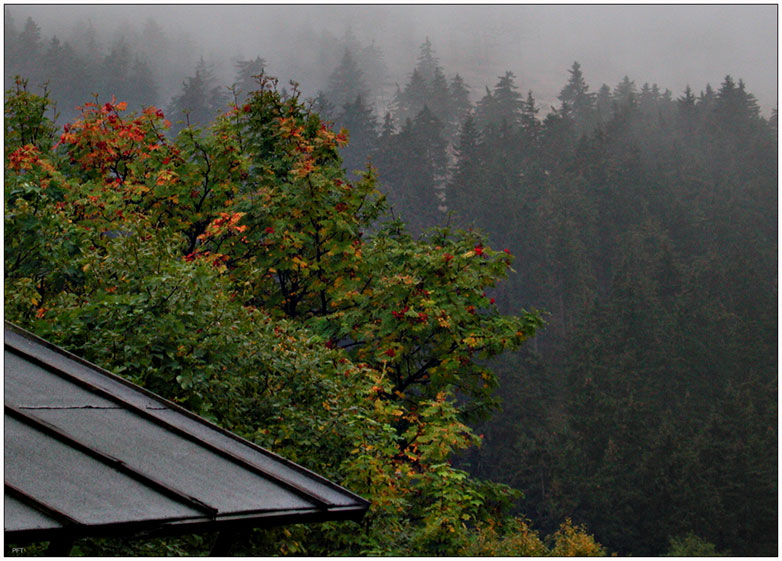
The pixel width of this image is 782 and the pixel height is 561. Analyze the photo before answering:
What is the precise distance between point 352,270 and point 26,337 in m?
11.5

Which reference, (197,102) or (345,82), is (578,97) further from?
(197,102)

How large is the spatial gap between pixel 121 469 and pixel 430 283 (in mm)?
12174

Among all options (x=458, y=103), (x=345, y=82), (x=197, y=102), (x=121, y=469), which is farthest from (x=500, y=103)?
(x=121, y=469)

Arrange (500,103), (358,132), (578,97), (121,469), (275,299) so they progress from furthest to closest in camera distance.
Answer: (578,97) → (500,103) → (358,132) → (275,299) → (121,469)

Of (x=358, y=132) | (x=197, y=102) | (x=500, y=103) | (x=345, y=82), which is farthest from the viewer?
(x=500, y=103)

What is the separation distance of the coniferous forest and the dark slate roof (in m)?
1.39

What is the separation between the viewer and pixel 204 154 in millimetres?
16375

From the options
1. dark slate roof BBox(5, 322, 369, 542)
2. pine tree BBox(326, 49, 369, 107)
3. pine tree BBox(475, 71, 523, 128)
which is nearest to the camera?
dark slate roof BBox(5, 322, 369, 542)

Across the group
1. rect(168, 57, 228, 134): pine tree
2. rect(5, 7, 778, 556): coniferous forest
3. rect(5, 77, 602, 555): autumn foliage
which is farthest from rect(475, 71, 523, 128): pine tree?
rect(5, 77, 602, 555): autumn foliage

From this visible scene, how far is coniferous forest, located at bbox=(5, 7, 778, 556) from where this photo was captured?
8250 millimetres

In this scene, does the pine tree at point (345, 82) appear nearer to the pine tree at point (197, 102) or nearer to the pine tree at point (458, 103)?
the pine tree at point (458, 103)

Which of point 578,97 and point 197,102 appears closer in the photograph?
point 197,102

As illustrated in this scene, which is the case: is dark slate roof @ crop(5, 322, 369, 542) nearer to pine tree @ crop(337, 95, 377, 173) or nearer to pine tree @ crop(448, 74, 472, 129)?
pine tree @ crop(337, 95, 377, 173)

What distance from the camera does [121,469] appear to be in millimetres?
3162
